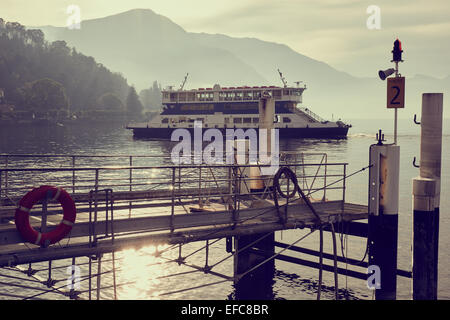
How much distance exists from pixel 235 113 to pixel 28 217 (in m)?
96.5

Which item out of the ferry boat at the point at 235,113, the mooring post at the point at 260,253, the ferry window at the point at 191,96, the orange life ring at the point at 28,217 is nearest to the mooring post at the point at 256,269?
the mooring post at the point at 260,253

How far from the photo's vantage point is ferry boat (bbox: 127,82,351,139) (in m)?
103

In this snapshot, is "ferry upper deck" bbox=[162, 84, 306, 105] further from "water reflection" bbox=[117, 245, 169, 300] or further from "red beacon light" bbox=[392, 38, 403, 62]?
"red beacon light" bbox=[392, 38, 403, 62]

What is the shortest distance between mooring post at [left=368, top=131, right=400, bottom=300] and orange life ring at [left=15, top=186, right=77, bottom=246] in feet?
26.7

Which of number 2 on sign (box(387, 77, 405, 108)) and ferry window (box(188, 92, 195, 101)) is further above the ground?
ferry window (box(188, 92, 195, 101))

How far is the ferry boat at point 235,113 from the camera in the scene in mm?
102812

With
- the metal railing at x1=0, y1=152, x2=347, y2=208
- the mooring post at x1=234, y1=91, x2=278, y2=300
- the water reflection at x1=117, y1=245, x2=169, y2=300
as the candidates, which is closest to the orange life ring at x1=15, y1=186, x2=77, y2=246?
the metal railing at x1=0, y1=152, x2=347, y2=208

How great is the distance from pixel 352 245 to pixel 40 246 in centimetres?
1955

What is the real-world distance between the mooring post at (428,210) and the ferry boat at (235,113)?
8439 cm

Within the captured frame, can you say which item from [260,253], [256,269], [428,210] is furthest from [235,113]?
[428,210]

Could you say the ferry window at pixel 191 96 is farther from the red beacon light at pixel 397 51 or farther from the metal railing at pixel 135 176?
the red beacon light at pixel 397 51

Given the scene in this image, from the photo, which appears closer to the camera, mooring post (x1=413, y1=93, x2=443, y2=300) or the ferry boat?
mooring post (x1=413, y1=93, x2=443, y2=300)
